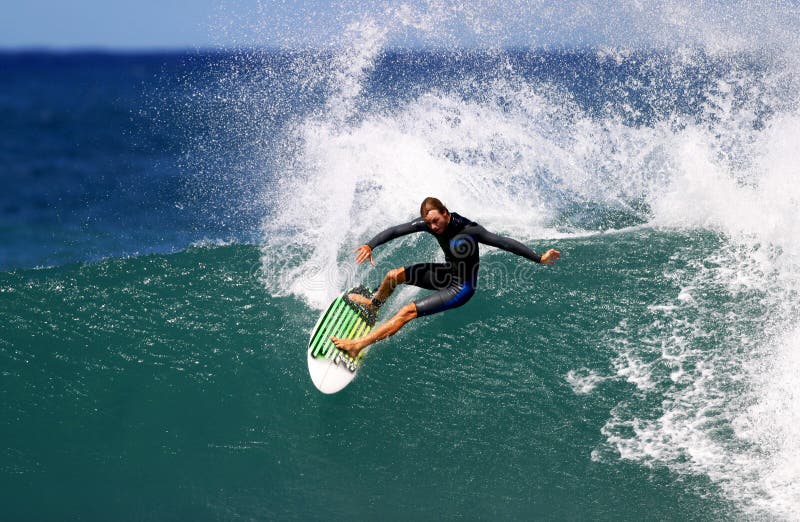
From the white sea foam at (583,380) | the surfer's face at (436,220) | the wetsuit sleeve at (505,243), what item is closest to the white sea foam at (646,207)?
the white sea foam at (583,380)

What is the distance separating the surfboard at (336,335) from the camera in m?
7.19

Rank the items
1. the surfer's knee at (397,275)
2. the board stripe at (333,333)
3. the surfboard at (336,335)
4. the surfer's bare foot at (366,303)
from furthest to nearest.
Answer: the surfer's bare foot at (366,303) < the surfer's knee at (397,275) < the board stripe at (333,333) < the surfboard at (336,335)

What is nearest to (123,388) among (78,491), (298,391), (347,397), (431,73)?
(78,491)

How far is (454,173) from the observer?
11273 mm

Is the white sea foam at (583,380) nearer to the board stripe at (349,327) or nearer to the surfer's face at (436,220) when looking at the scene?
the surfer's face at (436,220)

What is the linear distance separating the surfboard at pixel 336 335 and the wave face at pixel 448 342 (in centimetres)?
17

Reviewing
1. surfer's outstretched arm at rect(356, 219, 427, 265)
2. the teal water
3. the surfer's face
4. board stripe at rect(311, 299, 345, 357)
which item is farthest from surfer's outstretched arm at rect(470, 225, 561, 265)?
board stripe at rect(311, 299, 345, 357)

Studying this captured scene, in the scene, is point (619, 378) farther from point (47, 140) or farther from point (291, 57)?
point (291, 57)

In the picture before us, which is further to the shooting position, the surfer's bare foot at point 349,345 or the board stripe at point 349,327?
the board stripe at point 349,327

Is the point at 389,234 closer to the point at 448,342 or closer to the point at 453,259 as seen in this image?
the point at 453,259

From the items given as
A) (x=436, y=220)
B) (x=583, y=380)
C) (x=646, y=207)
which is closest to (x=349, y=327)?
(x=436, y=220)

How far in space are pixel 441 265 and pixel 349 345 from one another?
1191 millimetres

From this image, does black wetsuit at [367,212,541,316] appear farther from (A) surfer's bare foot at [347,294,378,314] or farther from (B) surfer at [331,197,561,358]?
(A) surfer's bare foot at [347,294,378,314]

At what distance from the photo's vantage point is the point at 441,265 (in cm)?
745
